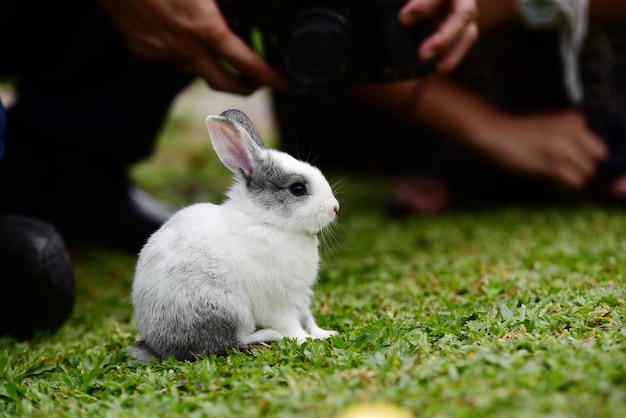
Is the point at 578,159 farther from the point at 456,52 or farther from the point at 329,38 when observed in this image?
the point at 329,38

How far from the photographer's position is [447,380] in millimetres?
1529

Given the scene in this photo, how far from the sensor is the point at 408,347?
1806 millimetres

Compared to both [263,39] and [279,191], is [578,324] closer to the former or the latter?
[279,191]

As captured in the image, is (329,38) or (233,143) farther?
(329,38)

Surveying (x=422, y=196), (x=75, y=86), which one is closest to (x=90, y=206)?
(x=75, y=86)

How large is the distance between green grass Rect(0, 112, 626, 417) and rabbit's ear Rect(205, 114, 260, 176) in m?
0.48

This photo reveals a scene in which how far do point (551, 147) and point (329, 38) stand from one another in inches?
62.5

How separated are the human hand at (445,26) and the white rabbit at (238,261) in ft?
3.04

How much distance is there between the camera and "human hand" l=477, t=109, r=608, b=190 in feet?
12.0

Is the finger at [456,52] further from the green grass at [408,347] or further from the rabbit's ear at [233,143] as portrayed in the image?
the rabbit's ear at [233,143]

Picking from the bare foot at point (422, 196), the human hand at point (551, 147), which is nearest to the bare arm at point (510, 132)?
the human hand at point (551, 147)

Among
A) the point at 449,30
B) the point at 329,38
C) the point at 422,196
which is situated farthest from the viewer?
the point at 422,196

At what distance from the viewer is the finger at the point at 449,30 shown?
269 centimetres

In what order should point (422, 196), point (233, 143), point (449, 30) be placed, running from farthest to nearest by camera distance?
point (422, 196) < point (449, 30) < point (233, 143)
